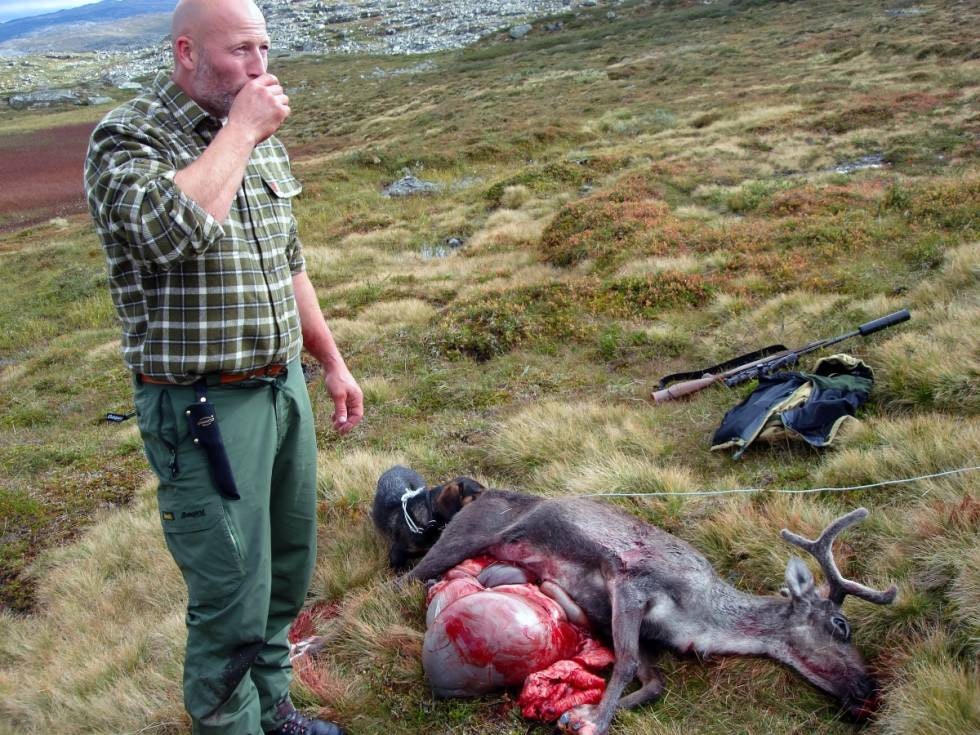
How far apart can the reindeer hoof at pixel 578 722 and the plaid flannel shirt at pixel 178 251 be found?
1.97 metres

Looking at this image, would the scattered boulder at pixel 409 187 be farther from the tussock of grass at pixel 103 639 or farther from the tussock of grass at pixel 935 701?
the tussock of grass at pixel 935 701

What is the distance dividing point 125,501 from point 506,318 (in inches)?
209

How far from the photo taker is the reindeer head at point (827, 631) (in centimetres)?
319

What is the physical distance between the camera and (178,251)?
8.09ft

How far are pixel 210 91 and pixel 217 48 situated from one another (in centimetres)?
16

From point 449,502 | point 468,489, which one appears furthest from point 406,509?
point 468,489

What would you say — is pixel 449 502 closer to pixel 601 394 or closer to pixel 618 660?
pixel 618 660

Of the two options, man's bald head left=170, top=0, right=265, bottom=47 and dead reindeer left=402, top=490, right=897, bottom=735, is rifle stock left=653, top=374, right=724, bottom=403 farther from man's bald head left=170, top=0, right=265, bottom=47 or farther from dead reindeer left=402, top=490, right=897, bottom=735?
man's bald head left=170, top=0, right=265, bottom=47

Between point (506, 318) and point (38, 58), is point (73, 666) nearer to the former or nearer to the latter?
point (506, 318)

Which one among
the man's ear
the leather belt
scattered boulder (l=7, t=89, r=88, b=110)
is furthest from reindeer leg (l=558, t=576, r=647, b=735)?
scattered boulder (l=7, t=89, r=88, b=110)

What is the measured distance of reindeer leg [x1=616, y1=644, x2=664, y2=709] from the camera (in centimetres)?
336

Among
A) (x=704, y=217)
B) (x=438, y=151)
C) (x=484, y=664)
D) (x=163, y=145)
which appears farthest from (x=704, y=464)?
(x=438, y=151)

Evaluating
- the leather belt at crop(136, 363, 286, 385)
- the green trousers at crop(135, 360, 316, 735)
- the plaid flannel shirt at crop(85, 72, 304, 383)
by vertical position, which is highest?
the plaid flannel shirt at crop(85, 72, 304, 383)

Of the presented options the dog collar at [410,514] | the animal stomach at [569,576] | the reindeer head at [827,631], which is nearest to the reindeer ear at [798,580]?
the reindeer head at [827,631]
